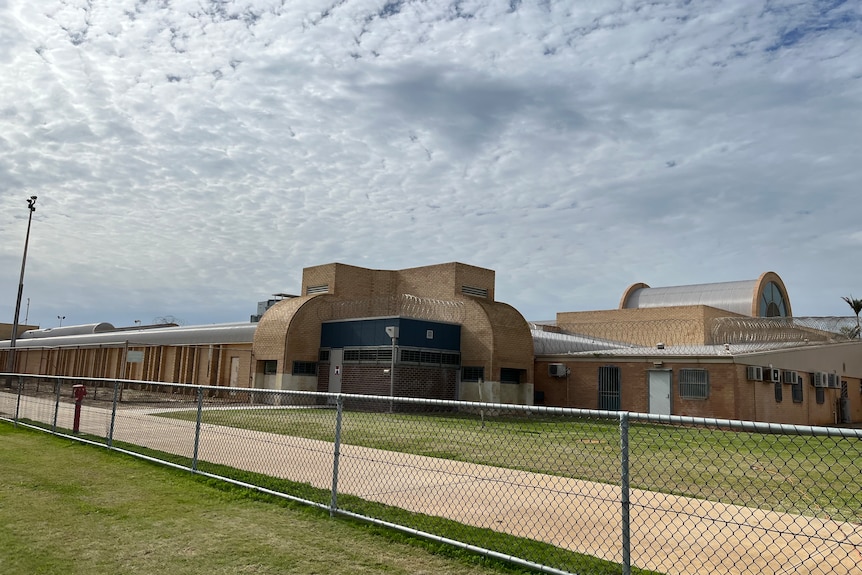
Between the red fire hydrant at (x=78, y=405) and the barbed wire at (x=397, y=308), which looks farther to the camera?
the barbed wire at (x=397, y=308)

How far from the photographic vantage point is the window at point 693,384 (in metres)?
26.8

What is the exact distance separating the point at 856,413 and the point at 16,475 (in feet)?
135

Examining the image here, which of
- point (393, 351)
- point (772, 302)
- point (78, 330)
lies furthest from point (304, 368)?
point (78, 330)

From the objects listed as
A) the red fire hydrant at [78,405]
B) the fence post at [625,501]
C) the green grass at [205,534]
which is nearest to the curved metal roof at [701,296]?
the red fire hydrant at [78,405]

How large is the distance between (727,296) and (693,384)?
18.7 metres

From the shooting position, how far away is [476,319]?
32.7 m

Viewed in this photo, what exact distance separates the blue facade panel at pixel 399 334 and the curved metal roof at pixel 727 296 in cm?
1801

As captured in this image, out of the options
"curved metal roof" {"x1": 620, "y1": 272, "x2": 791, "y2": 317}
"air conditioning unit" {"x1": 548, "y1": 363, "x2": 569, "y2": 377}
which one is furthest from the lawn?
"curved metal roof" {"x1": 620, "y1": 272, "x2": 791, "y2": 317}

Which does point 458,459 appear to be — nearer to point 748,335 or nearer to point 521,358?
point 521,358

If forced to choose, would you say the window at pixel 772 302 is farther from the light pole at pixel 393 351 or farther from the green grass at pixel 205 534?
the green grass at pixel 205 534

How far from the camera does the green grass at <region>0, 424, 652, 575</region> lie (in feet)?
18.2

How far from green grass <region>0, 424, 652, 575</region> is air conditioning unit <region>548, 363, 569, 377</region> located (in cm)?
2466

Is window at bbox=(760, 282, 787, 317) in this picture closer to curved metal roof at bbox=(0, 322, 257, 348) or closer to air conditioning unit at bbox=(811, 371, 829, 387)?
air conditioning unit at bbox=(811, 371, 829, 387)

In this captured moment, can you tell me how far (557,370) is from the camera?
3250 centimetres
